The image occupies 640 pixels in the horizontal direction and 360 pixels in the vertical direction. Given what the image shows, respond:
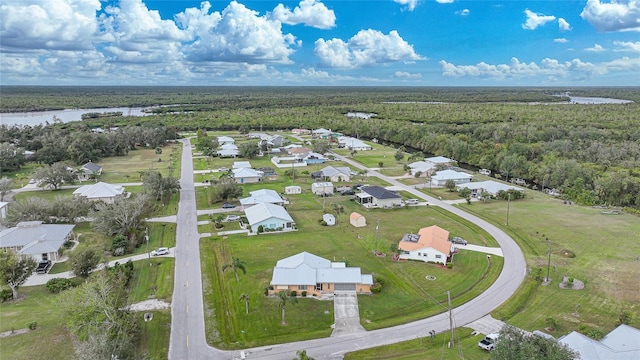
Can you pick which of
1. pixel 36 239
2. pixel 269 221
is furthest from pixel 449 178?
pixel 36 239

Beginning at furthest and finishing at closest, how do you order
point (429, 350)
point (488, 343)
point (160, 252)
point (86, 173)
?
point (86, 173)
point (160, 252)
point (488, 343)
point (429, 350)

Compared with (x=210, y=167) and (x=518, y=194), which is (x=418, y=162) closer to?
(x=518, y=194)

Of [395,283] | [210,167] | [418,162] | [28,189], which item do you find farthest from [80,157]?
[395,283]

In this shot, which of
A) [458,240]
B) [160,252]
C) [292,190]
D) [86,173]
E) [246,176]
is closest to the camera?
[160,252]

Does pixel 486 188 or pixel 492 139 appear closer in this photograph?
pixel 486 188

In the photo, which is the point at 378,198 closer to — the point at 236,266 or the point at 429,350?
the point at 236,266

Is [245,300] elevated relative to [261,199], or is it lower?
lower

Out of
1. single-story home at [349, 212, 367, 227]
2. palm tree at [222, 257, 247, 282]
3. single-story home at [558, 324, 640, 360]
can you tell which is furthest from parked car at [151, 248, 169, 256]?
single-story home at [558, 324, 640, 360]
